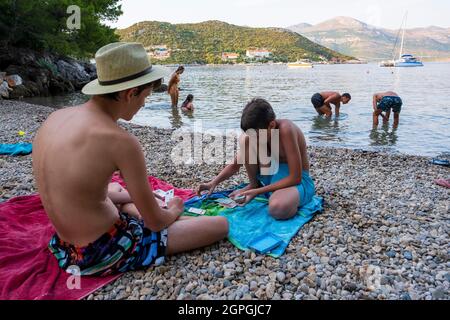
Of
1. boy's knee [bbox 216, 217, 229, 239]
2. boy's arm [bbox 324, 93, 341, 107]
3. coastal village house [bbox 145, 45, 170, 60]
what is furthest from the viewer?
coastal village house [bbox 145, 45, 170, 60]

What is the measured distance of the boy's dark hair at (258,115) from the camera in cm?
333

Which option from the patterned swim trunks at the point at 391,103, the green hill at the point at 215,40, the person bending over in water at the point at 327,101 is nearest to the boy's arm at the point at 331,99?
the person bending over in water at the point at 327,101

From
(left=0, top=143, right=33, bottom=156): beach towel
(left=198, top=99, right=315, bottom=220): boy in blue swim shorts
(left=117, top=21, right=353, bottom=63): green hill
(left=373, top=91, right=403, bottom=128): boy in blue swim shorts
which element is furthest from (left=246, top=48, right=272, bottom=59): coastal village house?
(left=198, top=99, right=315, bottom=220): boy in blue swim shorts

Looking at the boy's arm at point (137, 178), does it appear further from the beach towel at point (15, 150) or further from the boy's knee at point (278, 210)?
the beach towel at point (15, 150)

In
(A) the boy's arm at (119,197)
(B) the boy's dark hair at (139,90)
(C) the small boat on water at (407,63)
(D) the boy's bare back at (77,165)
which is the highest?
(C) the small boat on water at (407,63)

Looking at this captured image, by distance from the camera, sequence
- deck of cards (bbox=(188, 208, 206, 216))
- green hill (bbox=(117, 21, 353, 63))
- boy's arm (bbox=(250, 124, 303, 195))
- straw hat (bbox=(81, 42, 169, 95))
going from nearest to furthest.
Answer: straw hat (bbox=(81, 42, 169, 95)), boy's arm (bbox=(250, 124, 303, 195)), deck of cards (bbox=(188, 208, 206, 216)), green hill (bbox=(117, 21, 353, 63))

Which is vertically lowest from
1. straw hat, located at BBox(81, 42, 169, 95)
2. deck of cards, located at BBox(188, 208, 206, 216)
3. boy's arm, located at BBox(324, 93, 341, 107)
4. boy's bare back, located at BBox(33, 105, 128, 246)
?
deck of cards, located at BBox(188, 208, 206, 216)

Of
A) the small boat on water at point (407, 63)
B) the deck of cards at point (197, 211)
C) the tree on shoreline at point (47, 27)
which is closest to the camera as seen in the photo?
the deck of cards at point (197, 211)

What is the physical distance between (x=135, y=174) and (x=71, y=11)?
2122 cm

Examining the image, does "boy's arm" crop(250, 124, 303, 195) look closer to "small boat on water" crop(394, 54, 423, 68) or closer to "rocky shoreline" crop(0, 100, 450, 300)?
"rocky shoreline" crop(0, 100, 450, 300)

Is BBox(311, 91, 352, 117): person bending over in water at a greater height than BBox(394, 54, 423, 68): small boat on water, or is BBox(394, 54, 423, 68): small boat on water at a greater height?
BBox(394, 54, 423, 68): small boat on water

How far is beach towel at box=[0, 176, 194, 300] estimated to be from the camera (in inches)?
95.4

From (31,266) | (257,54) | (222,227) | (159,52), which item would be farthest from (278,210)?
(257,54)

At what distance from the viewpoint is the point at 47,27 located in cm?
1905
